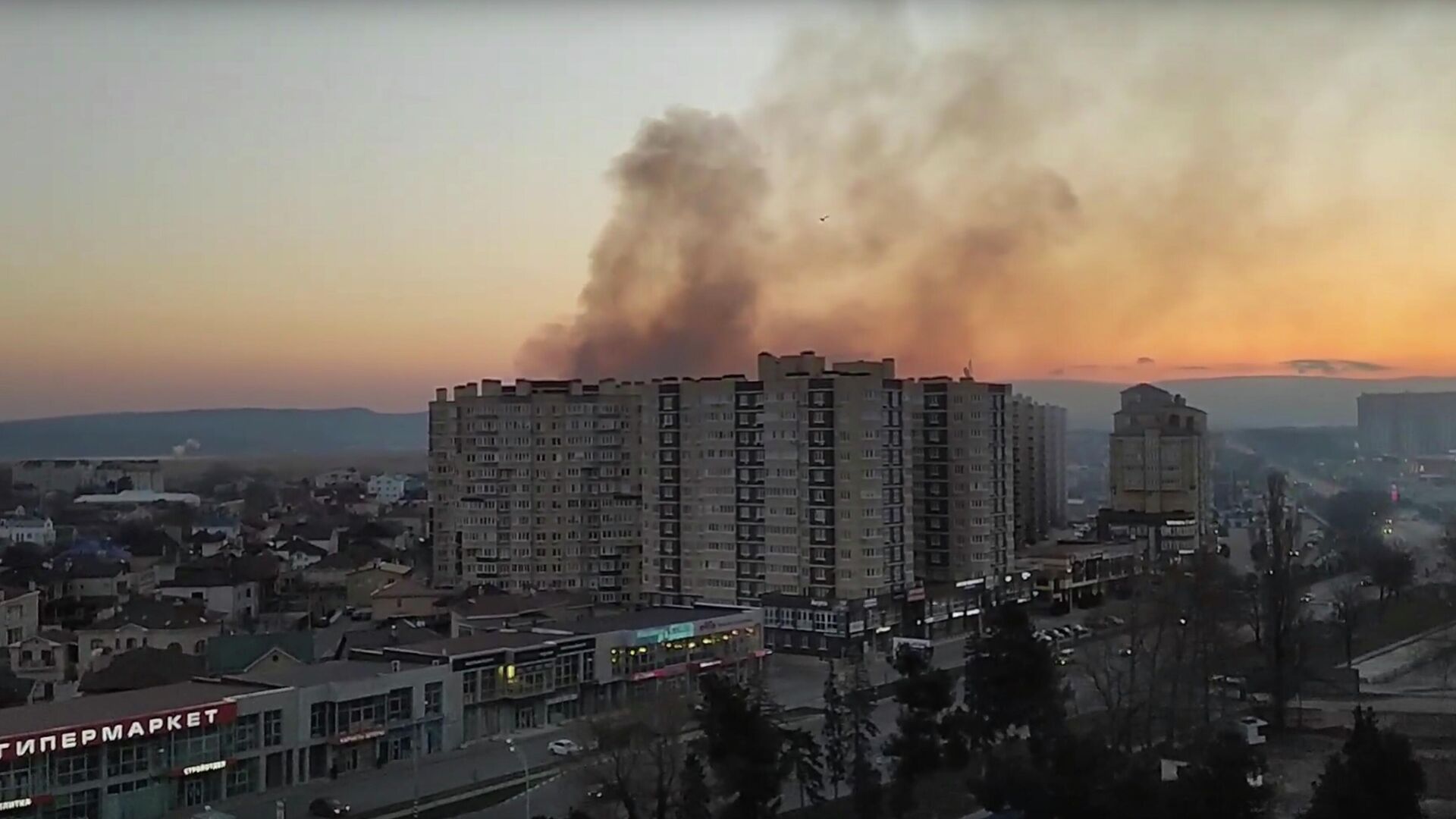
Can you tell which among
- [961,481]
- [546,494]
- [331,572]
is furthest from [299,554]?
[961,481]

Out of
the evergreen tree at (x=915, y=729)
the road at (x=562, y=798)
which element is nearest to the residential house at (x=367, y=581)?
the road at (x=562, y=798)

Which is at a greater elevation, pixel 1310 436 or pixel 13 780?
pixel 1310 436

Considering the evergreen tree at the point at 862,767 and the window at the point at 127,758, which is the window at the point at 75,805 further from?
the evergreen tree at the point at 862,767

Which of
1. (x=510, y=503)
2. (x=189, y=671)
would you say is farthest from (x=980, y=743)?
(x=510, y=503)

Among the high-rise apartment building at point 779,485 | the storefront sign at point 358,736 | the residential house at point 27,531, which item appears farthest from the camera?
the residential house at point 27,531

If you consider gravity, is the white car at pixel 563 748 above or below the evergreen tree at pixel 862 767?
below

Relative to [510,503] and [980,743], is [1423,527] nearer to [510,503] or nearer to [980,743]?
[510,503]
